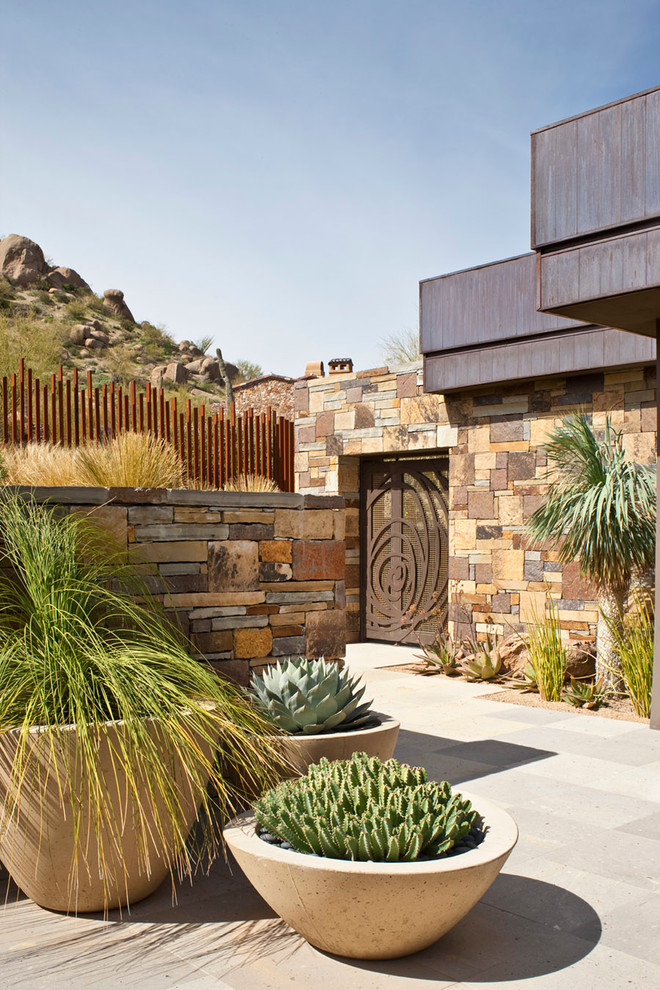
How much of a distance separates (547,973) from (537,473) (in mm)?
5996

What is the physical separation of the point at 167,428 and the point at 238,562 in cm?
174

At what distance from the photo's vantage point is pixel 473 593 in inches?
332

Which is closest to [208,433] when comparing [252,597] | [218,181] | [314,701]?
[252,597]

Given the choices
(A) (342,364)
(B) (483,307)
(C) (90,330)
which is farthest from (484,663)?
(C) (90,330)

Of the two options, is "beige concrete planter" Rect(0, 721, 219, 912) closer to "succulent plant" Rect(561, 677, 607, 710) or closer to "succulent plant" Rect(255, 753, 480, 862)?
"succulent plant" Rect(255, 753, 480, 862)

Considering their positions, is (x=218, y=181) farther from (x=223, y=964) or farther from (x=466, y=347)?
(x=223, y=964)

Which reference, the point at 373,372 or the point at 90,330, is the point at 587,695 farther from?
the point at 90,330

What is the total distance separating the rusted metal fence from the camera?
4.95 m

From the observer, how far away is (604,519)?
6.18 meters

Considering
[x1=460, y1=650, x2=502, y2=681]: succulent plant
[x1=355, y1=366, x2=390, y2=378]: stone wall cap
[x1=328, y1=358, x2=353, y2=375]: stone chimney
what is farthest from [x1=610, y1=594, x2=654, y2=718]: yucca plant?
[x1=328, y1=358, x2=353, y2=375]: stone chimney

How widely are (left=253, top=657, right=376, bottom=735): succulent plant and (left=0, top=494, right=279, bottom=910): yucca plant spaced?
23 cm

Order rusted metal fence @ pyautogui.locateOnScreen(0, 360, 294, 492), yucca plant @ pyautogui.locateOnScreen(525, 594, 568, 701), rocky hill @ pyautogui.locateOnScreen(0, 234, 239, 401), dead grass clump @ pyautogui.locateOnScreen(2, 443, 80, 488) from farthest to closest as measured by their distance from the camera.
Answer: rocky hill @ pyautogui.locateOnScreen(0, 234, 239, 401)
yucca plant @ pyautogui.locateOnScreen(525, 594, 568, 701)
rusted metal fence @ pyautogui.locateOnScreen(0, 360, 294, 492)
dead grass clump @ pyautogui.locateOnScreen(2, 443, 80, 488)

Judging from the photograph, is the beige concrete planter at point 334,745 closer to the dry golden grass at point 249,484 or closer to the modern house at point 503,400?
the dry golden grass at point 249,484

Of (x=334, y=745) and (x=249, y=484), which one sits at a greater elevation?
(x=249, y=484)
